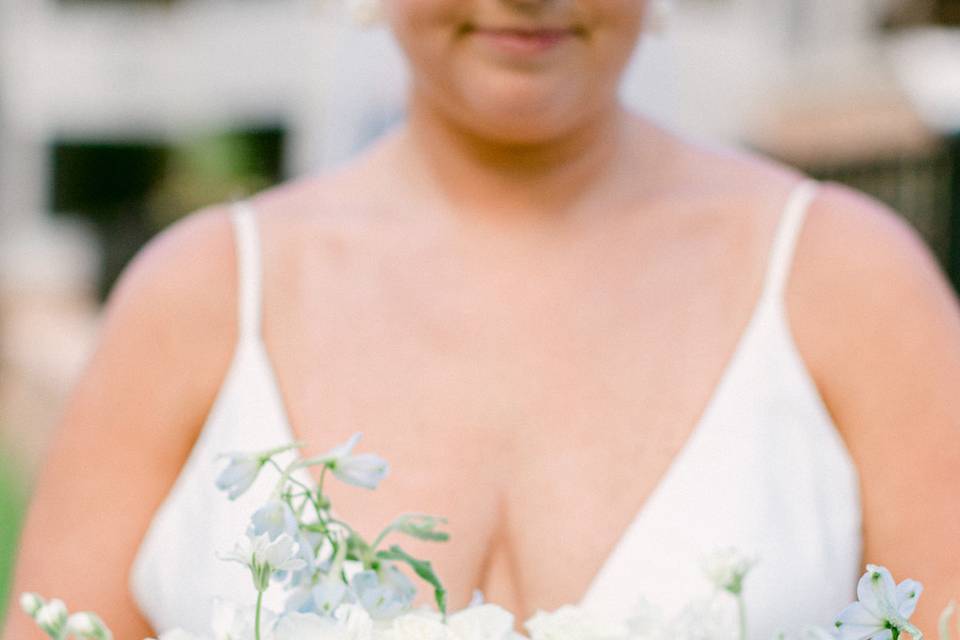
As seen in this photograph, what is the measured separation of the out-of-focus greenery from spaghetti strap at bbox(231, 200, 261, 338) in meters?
3.06

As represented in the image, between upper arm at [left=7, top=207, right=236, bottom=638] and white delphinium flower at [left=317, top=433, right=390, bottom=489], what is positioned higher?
white delphinium flower at [left=317, top=433, right=390, bottom=489]

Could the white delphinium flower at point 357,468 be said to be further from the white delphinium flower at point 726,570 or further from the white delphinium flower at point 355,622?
the white delphinium flower at point 726,570

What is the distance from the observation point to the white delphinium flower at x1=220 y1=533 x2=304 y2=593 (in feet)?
3.01

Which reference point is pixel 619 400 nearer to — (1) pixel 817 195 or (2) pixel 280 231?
(1) pixel 817 195

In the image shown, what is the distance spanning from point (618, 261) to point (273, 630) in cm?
112

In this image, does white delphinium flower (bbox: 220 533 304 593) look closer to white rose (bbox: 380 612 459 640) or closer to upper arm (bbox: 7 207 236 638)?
white rose (bbox: 380 612 459 640)

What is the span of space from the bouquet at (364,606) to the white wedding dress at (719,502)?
747 mm

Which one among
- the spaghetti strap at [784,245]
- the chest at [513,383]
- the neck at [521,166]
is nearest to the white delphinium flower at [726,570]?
the chest at [513,383]

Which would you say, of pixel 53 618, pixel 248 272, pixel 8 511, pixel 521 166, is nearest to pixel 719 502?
pixel 521 166

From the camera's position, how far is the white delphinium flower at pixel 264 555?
917 mm

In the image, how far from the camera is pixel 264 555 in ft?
3.01

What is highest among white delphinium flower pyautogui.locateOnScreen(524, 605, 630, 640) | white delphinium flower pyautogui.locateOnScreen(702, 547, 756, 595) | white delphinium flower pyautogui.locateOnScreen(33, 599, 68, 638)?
white delphinium flower pyautogui.locateOnScreen(33, 599, 68, 638)

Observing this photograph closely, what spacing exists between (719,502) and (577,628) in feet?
2.98

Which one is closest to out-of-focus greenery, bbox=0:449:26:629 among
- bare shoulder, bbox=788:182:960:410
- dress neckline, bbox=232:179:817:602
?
dress neckline, bbox=232:179:817:602
